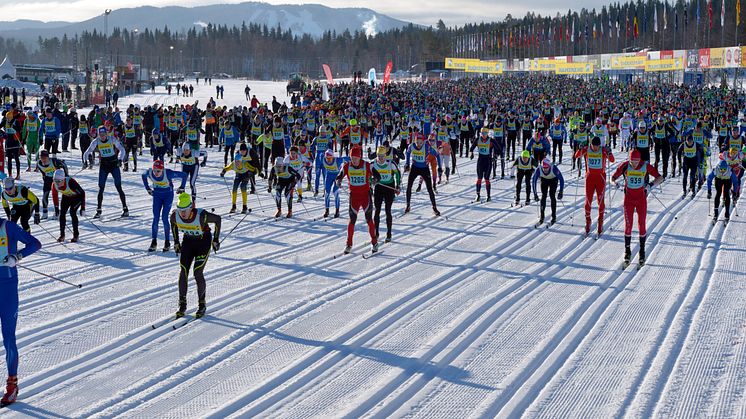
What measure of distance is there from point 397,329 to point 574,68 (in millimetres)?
75219

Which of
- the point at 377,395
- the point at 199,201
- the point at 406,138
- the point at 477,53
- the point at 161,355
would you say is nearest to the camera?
the point at 377,395

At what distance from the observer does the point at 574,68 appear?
8094 centimetres

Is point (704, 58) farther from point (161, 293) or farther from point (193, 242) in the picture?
point (193, 242)

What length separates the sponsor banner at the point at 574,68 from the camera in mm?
77956

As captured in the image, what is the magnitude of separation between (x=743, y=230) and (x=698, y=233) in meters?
0.95

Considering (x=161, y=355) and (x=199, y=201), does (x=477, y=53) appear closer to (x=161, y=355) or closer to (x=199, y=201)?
(x=199, y=201)

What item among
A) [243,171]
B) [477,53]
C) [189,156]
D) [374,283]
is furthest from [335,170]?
[477,53]

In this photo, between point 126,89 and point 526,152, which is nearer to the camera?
point 526,152

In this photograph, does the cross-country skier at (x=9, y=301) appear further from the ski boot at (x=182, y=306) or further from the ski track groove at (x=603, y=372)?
the ski track groove at (x=603, y=372)

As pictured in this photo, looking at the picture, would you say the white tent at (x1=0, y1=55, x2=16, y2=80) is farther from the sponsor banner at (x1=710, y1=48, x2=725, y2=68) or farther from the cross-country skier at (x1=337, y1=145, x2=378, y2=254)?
the cross-country skier at (x1=337, y1=145, x2=378, y2=254)

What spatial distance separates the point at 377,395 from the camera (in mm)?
7387

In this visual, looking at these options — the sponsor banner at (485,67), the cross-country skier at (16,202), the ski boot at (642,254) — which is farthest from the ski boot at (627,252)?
the sponsor banner at (485,67)

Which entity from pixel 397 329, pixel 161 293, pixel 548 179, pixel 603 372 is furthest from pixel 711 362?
pixel 548 179

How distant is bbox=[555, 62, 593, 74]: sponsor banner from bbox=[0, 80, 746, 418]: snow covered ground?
65.1m
